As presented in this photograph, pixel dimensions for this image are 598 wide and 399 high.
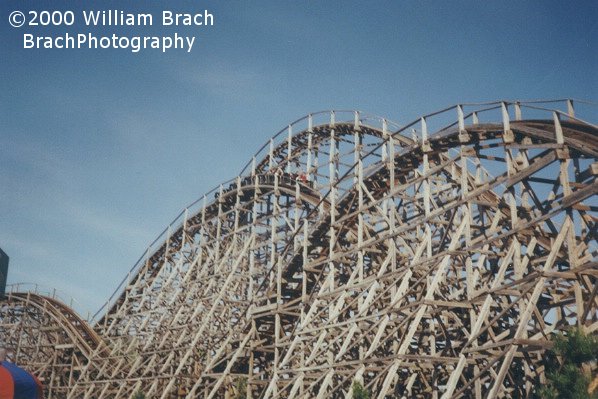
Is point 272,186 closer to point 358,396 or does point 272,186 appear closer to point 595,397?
point 358,396

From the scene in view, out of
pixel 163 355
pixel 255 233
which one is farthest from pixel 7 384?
pixel 163 355

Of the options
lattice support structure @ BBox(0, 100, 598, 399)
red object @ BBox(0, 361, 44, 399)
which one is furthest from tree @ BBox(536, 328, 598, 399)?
red object @ BBox(0, 361, 44, 399)

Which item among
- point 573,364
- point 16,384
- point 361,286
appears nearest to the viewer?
point 573,364

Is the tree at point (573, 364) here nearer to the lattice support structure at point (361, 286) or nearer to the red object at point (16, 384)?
the lattice support structure at point (361, 286)

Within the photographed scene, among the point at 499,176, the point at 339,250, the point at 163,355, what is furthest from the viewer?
the point at 163,355

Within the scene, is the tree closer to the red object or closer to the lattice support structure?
the lattice support structure

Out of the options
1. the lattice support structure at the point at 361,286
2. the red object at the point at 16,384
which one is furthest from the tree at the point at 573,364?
the red object at the point at 16,384

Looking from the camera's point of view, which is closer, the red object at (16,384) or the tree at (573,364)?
the tree at (573,364)

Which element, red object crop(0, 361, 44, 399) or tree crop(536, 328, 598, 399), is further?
red object crop(0, 361, 44, 399)
